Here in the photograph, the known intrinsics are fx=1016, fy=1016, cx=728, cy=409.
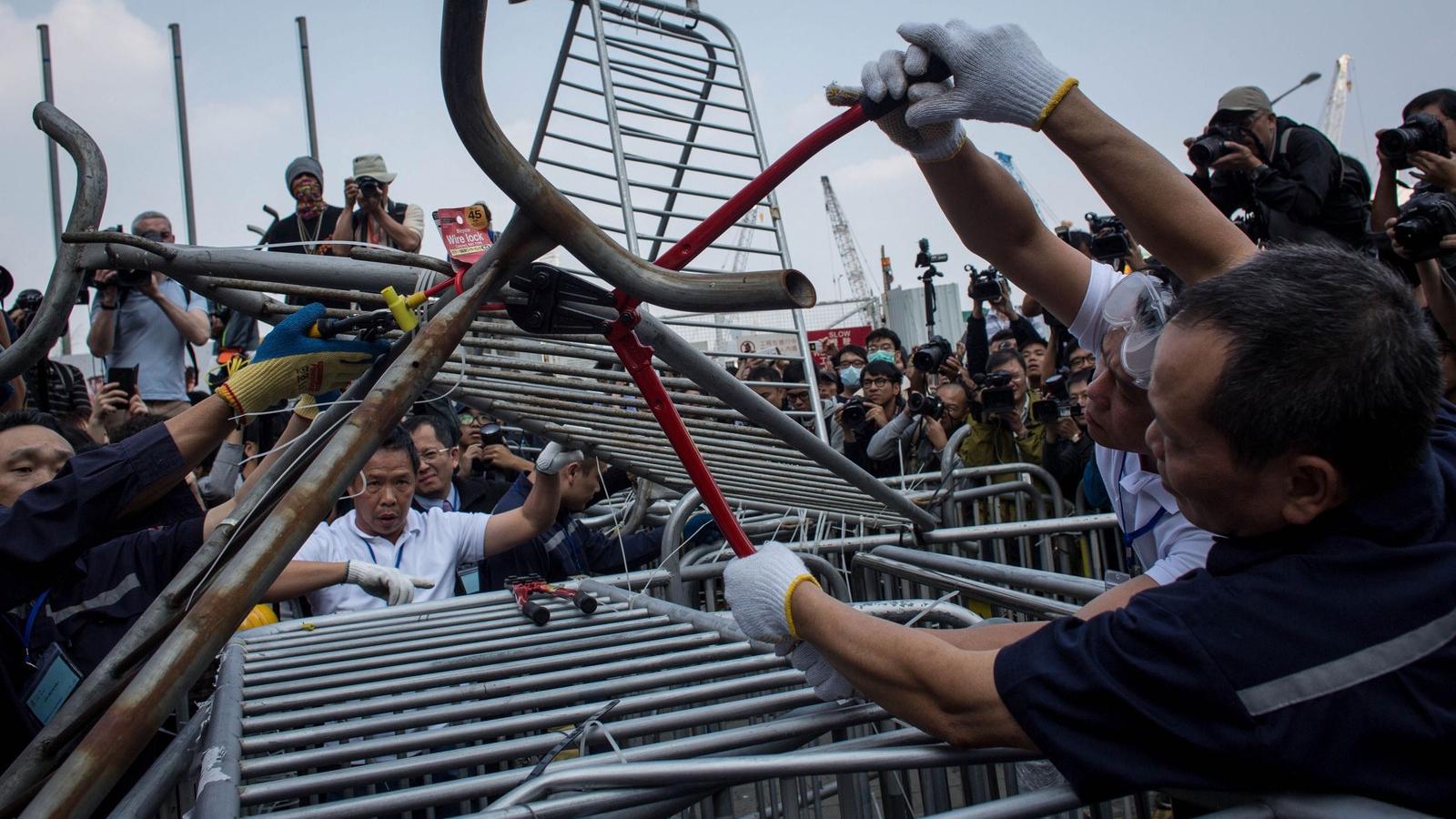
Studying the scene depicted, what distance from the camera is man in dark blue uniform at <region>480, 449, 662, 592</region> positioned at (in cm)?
428

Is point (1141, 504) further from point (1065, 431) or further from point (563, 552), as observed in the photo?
point (1065, 431)

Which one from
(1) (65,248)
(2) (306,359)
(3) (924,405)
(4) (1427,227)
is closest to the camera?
(1) (65,248)

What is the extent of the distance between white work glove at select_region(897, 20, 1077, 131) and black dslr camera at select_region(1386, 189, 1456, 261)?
7.44 feet

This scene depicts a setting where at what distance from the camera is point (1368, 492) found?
4.03 feet

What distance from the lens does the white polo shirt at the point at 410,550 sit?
3430 mm

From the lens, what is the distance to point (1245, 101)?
4469 millimetres

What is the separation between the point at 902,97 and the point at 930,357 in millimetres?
4561

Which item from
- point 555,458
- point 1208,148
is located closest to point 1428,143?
point 1208,148

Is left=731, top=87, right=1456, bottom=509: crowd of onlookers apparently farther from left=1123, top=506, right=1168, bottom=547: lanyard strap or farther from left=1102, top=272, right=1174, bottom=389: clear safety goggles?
left=1123, top=506, right=1168, bottom=547: lanyard strap

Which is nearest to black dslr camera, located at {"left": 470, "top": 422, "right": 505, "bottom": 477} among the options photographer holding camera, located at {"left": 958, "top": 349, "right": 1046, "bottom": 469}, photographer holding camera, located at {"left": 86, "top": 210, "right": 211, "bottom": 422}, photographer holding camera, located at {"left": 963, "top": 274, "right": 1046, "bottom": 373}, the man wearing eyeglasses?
the man wearing eyeglasses

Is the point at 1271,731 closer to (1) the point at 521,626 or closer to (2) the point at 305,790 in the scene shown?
(2) the point at 305,790

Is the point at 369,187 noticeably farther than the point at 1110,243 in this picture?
Yes

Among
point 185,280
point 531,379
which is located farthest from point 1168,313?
point 531,379

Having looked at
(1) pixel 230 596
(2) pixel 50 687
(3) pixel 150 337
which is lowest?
(2) pixel 50 687
